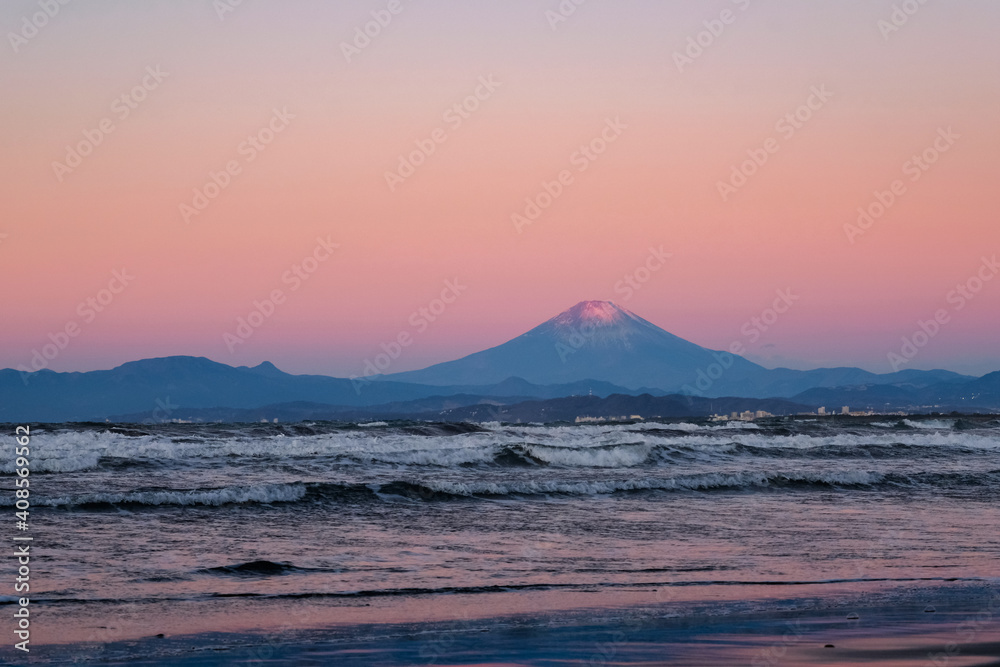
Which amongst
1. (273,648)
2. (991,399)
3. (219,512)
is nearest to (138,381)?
(991,399)

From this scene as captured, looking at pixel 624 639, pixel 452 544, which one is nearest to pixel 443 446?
pixel 452 544

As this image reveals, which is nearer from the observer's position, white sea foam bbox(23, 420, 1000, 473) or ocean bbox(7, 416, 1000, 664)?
ocean bbox(7, 416, 1000, 664)

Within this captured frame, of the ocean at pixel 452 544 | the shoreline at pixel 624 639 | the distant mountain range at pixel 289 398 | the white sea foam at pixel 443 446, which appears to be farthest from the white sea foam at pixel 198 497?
the distant mountain range at pixel 289 398

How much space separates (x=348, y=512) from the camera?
21.4 metres

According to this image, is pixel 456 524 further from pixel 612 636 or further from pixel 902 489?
pixel 902 489

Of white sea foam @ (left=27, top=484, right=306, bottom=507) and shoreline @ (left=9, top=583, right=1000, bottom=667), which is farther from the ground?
white sea foam @ (left=27, top=484, right=306, bottom=507)

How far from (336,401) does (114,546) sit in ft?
533

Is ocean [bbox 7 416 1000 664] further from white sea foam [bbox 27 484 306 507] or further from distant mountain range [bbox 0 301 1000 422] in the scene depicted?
distant mountain range [bbox 0 301 1000 422]

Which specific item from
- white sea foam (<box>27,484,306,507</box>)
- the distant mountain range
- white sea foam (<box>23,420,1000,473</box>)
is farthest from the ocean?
the distant mountain range

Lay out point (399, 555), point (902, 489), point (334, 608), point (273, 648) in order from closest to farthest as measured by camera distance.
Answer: point (273, 648), point (334, 608), point (399, 555), point (902, 489)

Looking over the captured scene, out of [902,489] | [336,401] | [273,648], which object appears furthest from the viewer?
[336,401]

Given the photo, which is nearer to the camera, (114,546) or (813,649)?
(813,649)

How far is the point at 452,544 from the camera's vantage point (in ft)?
54.7

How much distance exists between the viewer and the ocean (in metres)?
11.1
